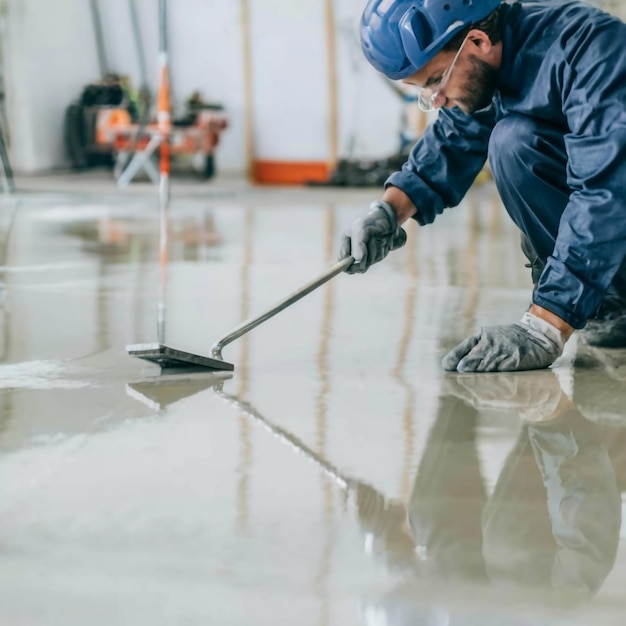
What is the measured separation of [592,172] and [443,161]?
1.37 feet

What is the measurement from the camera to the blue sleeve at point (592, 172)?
167 centimetres

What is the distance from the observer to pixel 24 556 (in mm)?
1021

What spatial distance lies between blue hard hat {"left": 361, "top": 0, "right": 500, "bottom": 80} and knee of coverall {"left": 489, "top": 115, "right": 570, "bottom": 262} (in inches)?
10.0

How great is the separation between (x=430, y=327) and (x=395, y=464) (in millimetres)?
942

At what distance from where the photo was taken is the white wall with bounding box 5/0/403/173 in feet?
23.6

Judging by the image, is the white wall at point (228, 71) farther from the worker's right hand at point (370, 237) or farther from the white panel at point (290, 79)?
the worker's right hand at point (370, 237)

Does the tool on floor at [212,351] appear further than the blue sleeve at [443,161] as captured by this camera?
No

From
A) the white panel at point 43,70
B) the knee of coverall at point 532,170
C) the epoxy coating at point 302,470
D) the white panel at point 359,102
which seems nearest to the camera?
the epoxy coating at point 302,470

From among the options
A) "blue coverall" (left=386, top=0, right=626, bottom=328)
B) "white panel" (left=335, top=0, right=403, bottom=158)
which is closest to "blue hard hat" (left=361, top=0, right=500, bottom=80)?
"blue coverall" (left=386, top=0, right=626, bottom=328)

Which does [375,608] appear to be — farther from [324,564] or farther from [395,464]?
[395,464]

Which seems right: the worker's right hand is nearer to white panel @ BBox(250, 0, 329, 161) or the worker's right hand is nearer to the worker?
the worker

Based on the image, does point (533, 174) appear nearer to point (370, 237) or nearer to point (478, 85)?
point (478, 85)

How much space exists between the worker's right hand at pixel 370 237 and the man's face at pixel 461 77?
0.84ft

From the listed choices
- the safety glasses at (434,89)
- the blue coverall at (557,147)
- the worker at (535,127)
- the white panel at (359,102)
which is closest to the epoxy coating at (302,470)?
the worker at (535,127)
